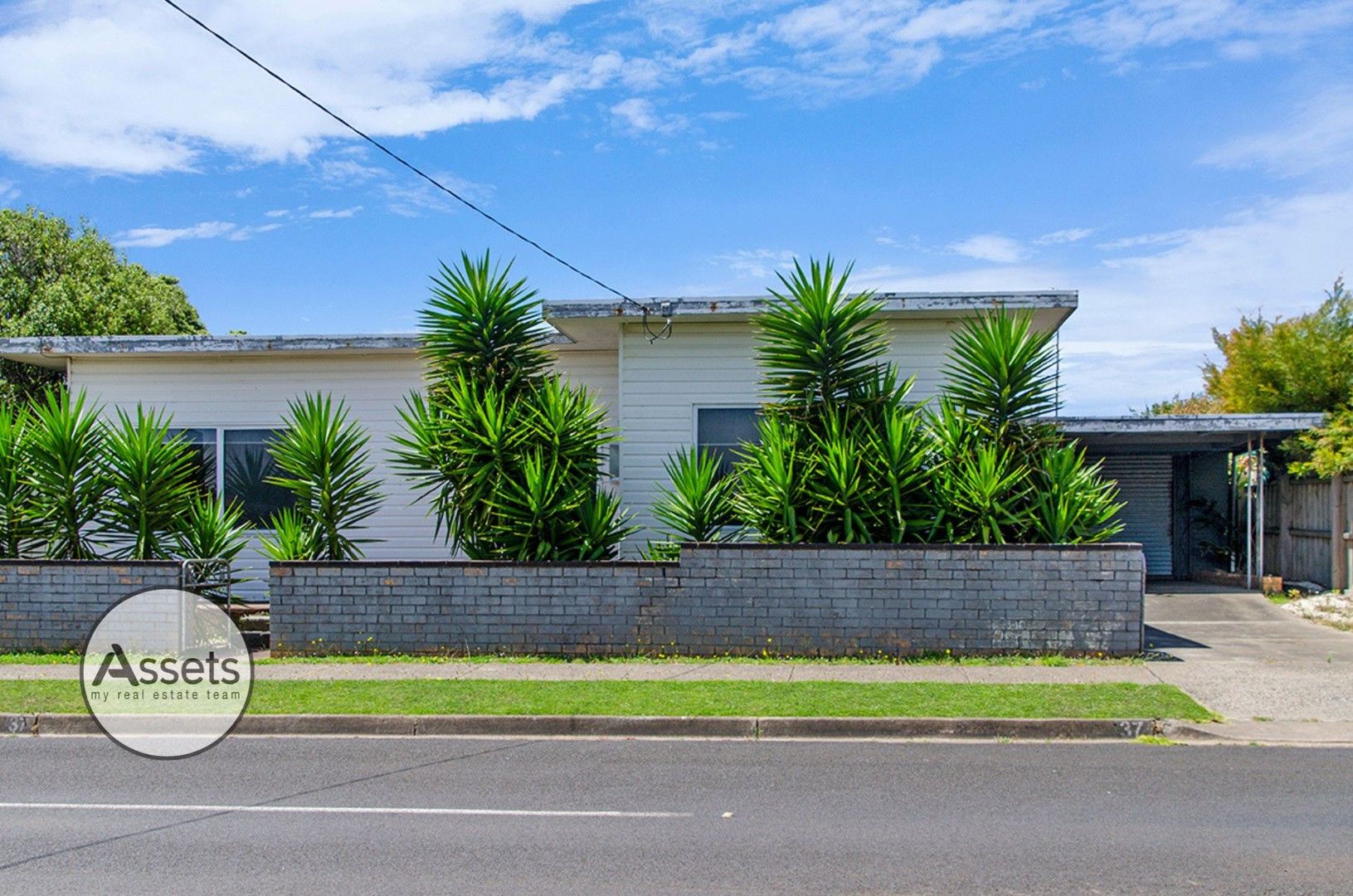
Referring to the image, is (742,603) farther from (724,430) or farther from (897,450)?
(724,430)

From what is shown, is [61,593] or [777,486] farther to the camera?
[61,593]

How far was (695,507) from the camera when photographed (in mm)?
13641

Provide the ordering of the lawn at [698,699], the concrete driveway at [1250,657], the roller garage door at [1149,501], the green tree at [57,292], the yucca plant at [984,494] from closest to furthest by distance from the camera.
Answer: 1. the lawn at [698,699]
2. the concrete driveway at [1250,657]
3. the yucca plant at [984,494]
4. the roller garage door at [1149,501]
5. the green tree at [57,292]

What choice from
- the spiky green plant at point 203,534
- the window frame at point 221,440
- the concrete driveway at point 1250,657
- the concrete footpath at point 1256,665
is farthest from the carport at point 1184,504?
the spiky green plant at point 203,534

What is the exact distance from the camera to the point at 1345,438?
52.5 ft

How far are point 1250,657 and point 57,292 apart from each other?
2489cm

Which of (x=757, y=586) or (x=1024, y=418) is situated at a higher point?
(x=1024, y=418)

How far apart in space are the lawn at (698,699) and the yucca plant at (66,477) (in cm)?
320

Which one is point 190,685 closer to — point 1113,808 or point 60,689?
point 60,689

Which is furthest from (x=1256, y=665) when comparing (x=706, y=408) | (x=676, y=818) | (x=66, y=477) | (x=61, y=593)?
(x=66, y=477)

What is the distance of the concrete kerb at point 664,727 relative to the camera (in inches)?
377

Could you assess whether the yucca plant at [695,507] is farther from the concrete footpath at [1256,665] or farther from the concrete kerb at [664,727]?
the concrete footpath at [1256,665]

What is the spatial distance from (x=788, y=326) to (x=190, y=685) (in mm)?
7492

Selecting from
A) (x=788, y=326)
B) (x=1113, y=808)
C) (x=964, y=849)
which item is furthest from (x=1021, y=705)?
(x=788, y=326)
